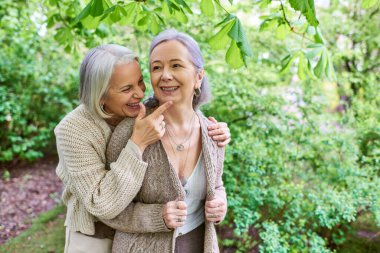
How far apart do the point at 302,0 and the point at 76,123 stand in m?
1.05

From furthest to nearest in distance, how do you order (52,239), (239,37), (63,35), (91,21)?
(52,239), (63,35), (91,21), (239,37)

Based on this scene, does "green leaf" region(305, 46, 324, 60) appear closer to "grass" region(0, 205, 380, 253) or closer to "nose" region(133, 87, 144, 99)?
"nose" region(133, 87, 144, 99)

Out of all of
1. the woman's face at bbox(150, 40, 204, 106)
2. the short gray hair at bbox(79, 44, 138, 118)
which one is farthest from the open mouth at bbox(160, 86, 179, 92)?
the short gray hair at bbox(79, 44, 138, 118)

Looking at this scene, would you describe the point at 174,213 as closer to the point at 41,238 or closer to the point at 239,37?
the point at 239,37

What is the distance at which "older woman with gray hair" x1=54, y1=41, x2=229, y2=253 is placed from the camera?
146cm

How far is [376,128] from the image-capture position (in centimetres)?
312

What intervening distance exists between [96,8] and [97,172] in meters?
0.71

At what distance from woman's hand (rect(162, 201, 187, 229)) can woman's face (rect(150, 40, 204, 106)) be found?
45cm

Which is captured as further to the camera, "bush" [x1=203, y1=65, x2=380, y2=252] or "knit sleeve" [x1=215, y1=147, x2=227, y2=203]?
"bush" [x1=203, y1=65, x2=380, y2=252]

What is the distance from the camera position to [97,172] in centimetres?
150

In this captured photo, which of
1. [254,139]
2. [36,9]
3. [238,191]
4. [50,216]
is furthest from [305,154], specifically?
[36,9]

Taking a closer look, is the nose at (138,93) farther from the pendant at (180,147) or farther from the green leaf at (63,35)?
the green leaf at (63,35)

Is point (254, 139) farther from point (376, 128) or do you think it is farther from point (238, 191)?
point (376, 128)

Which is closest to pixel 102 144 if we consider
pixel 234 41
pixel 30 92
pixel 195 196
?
pixel 195 196
